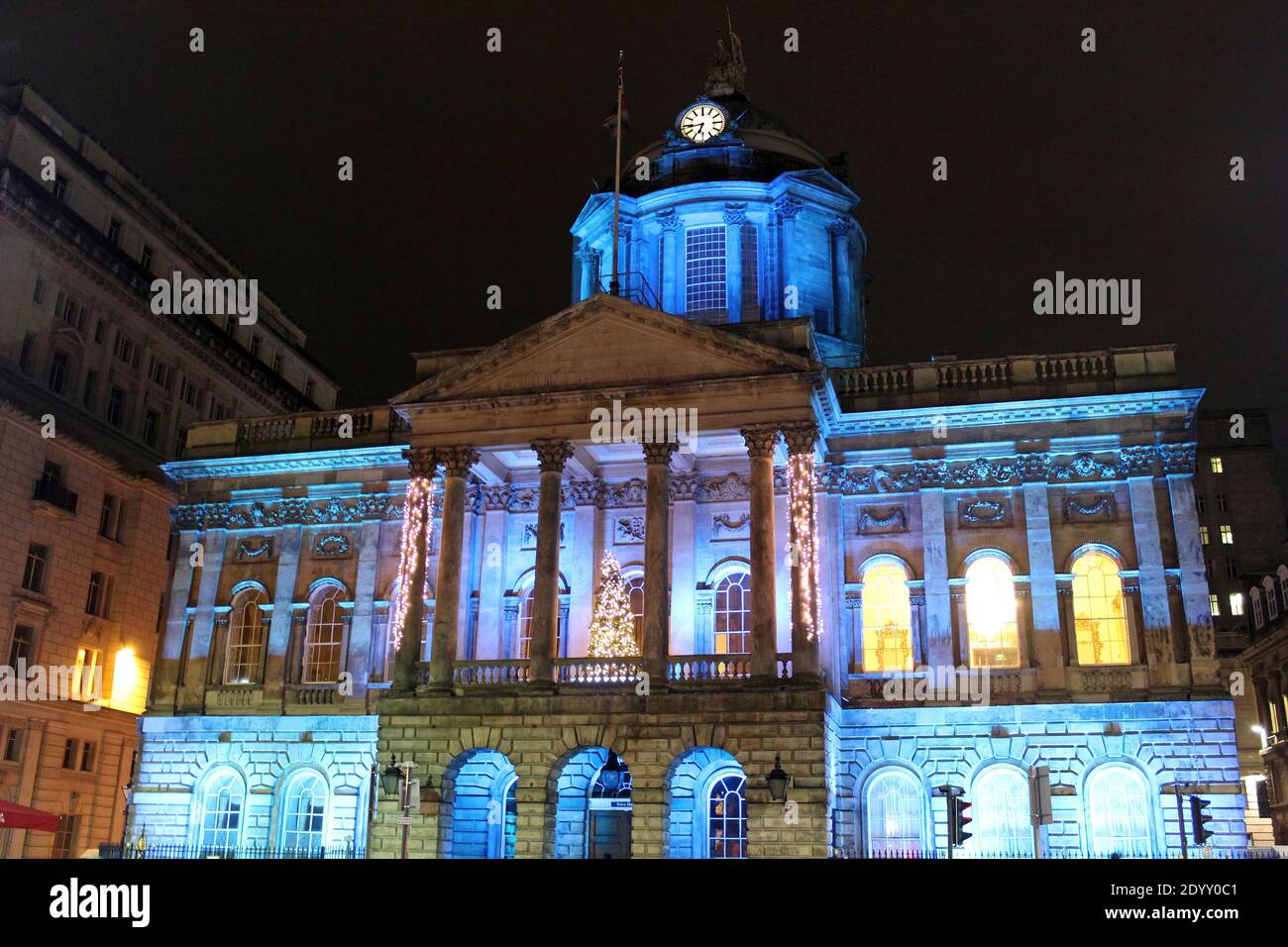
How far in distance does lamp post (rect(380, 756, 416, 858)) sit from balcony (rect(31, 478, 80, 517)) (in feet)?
62.5

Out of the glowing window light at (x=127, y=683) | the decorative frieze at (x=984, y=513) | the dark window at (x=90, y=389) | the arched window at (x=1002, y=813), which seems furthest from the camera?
the dark window at (x=90, y=389)

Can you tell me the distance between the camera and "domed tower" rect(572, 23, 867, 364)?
131 feet

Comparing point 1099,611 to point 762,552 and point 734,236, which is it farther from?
point 734,236

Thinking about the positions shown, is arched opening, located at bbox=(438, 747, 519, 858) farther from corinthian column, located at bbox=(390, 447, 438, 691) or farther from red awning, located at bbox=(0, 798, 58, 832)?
red awning, located at bbox=(0, 798, 58, 832)

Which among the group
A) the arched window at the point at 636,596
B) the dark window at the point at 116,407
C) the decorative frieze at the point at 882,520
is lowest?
the arched window at the point at 636,596

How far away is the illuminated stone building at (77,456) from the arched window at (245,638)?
816cm

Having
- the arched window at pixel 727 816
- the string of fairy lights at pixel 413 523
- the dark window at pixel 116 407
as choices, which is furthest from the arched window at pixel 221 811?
the dark window at pixel 116 407

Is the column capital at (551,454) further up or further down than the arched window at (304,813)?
further up

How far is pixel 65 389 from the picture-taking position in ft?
144

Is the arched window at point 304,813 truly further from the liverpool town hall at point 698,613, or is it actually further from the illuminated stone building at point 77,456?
the illuminated stone building at point 77,456

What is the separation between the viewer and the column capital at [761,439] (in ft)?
96.9

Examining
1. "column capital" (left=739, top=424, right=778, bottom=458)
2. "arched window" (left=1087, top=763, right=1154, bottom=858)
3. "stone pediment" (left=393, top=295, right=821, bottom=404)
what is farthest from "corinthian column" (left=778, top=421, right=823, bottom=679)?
"arched window" (left=1087, top=763, right=1154, bottom=858)

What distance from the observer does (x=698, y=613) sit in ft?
108
